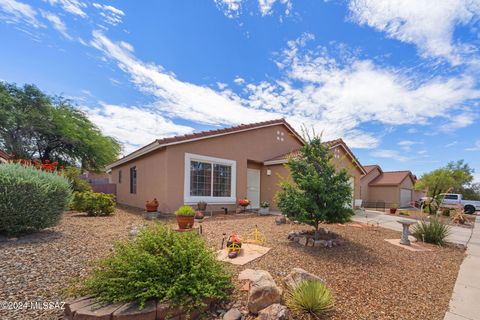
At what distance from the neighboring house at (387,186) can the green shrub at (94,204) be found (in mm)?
24575

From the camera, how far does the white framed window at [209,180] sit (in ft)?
33.2

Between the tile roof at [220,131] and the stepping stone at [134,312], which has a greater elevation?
the tile roof at [220,131]

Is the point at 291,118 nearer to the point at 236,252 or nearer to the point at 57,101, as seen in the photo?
the point at 236,252

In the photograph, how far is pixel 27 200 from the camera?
5184 mm

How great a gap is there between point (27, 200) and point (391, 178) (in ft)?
99.4

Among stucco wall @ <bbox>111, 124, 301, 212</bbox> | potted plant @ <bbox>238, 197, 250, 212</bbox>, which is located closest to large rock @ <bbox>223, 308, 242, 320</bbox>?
stucco wall @ <bbox>111, 124, 301, 212</bbox>

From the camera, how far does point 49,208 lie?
219 inches

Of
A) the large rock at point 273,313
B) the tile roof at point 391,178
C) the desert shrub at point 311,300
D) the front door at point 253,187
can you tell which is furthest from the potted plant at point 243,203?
the tile roof at point 391,178

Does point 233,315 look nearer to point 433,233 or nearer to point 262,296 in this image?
point 262,296

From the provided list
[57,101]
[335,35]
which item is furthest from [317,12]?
[57,101]

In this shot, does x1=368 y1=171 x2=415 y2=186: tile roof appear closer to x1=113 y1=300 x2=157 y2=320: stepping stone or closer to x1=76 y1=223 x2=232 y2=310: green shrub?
x1=76 y1=223 x2=232 y2=310: green shrub

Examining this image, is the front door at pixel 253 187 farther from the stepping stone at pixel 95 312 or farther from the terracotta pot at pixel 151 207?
the stepping stone at pixel 95 312

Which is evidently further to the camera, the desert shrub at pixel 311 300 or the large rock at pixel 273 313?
the desert shrub at pixel 311 300

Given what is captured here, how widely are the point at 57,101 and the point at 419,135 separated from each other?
29.4 meters
